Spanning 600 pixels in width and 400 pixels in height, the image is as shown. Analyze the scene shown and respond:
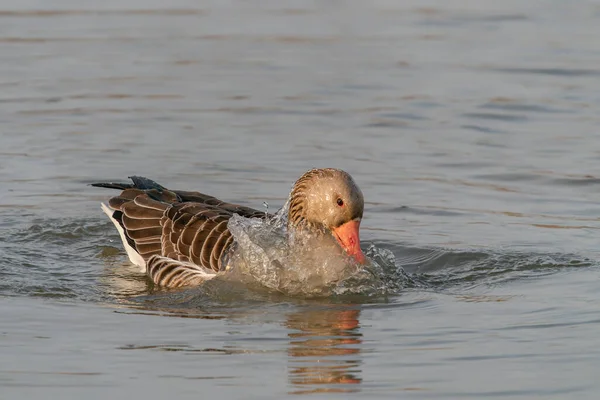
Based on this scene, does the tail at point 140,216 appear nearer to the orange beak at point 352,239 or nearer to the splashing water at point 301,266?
the splashing water at point 301,266

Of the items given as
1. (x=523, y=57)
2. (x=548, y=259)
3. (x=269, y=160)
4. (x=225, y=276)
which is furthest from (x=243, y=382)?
(x=523, y=57)

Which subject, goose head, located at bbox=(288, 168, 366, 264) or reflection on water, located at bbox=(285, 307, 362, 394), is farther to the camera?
goose head, located at bbox=(288, 168, 366, 264)

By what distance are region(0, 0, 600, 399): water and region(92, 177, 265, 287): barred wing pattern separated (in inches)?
10.7

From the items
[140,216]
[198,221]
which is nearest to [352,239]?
[198,221]

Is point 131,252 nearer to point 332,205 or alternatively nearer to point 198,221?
point 198,221

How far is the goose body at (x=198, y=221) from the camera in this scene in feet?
34.8

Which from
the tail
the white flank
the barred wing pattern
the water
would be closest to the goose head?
the water

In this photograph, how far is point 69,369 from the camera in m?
8.16

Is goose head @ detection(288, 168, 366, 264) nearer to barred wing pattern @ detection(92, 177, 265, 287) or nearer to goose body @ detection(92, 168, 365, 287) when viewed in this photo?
goose body @ detection(92, 168, 365, 287)

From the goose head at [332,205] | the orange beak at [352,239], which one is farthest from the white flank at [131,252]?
the orange beak at [352,239]

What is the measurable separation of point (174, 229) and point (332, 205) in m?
1.78

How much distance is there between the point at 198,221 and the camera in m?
11.4

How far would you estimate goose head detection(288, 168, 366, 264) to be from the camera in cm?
1051

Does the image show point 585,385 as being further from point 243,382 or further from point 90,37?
point 90,37
